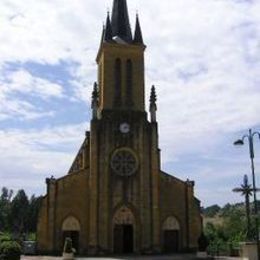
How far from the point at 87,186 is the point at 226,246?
13.0m

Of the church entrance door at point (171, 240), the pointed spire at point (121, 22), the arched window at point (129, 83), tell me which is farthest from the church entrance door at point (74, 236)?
the pointed spire at point (121, 22)

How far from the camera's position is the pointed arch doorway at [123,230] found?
4812cm

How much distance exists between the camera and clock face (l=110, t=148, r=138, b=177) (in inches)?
1927

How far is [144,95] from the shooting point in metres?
52.0

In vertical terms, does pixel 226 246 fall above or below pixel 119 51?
below

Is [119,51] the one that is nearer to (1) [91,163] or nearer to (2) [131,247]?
(1) [91,163]

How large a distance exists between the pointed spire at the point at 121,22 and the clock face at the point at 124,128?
8478mm

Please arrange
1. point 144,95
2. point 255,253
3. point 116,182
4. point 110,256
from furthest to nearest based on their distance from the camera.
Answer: point 144,95, point 116,182, point 110,256, point 255,253

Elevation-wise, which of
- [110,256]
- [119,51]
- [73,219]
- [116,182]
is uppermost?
[119,51]

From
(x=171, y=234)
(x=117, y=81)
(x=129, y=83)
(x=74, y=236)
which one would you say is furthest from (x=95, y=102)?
(x=171, y=234)

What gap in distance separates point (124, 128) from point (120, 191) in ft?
18.3

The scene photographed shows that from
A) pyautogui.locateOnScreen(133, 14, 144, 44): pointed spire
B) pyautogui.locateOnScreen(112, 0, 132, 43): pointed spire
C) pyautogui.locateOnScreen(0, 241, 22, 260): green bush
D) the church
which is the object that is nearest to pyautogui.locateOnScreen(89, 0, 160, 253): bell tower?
the church

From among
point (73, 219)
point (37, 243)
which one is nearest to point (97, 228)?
point (73, 219)

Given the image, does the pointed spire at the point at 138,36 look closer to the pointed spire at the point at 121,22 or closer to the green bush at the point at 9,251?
the pointed spire at the point at 121,22
